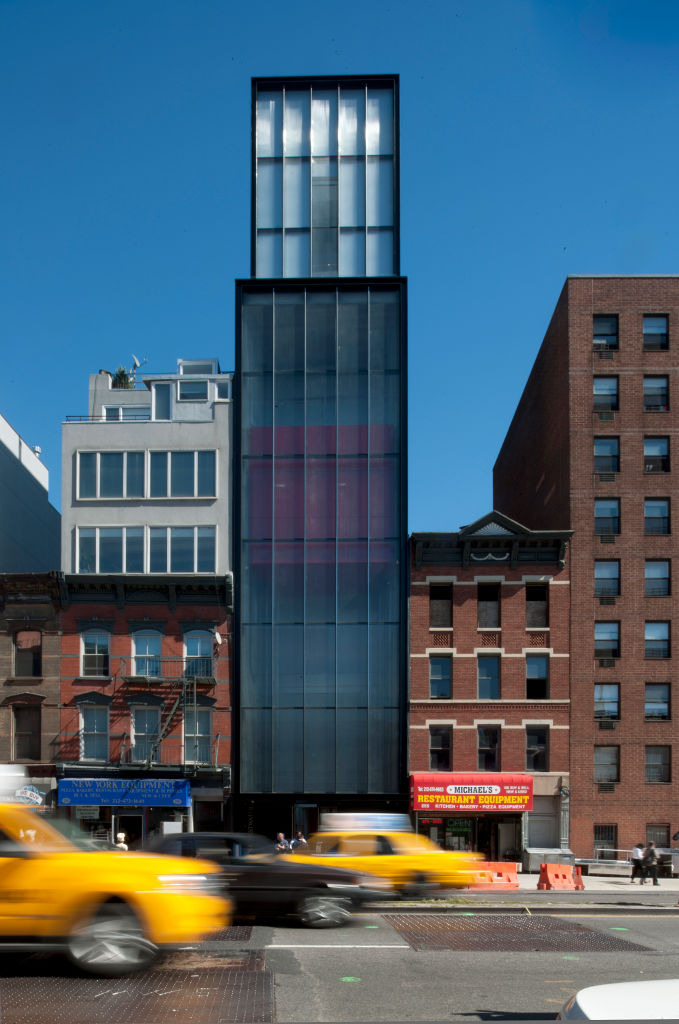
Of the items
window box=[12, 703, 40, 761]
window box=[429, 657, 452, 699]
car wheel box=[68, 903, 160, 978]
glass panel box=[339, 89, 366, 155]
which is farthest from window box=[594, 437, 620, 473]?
car wheel box=[68, 903, 160, 978]

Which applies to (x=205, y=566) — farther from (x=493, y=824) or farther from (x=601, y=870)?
(x=601, y=870)

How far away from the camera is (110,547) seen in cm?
4122

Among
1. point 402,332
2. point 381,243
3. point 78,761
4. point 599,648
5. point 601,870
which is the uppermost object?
point 381,243

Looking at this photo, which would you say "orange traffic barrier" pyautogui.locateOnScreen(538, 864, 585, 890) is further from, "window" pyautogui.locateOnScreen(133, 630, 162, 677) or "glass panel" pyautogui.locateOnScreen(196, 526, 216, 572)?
"glass panel" pyautogui.locateOnScreen(196, 526, 216, 572)

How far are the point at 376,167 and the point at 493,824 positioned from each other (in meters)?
27.4

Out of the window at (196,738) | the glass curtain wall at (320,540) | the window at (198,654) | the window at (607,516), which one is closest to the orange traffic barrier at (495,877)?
the glass curtain wall at (320,540)

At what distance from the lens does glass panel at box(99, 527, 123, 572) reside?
41.1m

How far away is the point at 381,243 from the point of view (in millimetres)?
42750

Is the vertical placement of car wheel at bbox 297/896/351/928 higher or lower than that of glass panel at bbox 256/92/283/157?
lower

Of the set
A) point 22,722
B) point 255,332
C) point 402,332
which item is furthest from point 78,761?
point 402,332

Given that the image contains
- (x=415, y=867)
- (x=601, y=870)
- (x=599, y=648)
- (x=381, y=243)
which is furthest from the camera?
(x=381, y=243)

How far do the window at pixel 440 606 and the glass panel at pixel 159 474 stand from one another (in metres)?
11.6

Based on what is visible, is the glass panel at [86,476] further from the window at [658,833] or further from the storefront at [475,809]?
the window at [658,833]

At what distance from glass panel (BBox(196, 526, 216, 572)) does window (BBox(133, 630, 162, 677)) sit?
11.0 ft
